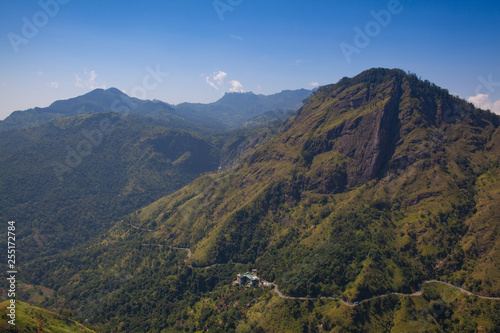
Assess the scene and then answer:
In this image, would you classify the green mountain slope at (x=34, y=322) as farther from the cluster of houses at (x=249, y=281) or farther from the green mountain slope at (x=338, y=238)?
the cluster of houses at (x=249, y=281)

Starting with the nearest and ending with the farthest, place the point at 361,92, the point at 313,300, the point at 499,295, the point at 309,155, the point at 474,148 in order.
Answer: the point at 499,295 < the point at 313,300 < the point at 474,148 < the point at 309,155 < the point at 361,92

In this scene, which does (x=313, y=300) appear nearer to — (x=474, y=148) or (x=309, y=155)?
(x=309, y=155)

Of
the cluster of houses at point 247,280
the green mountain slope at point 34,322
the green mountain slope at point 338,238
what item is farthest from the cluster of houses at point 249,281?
the green mountain slope at point 34,322

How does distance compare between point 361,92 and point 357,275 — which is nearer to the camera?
point 357,275

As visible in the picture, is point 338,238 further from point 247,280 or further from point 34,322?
point 34,322

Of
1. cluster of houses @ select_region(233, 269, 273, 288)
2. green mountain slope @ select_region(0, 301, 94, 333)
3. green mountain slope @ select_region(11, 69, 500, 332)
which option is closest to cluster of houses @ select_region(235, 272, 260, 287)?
cluster of houses @ select_region(233, 269, 273, 288)

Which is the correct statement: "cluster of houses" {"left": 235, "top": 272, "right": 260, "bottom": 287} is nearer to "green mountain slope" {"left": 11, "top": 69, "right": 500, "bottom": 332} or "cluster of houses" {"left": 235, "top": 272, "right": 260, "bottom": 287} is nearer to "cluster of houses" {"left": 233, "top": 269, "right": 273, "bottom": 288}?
"cluster of houses" {"left": 233, "top": 269, "right": 273, "bottom": 288}

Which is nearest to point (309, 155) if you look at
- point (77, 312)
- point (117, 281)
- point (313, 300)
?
point (313, 300)
